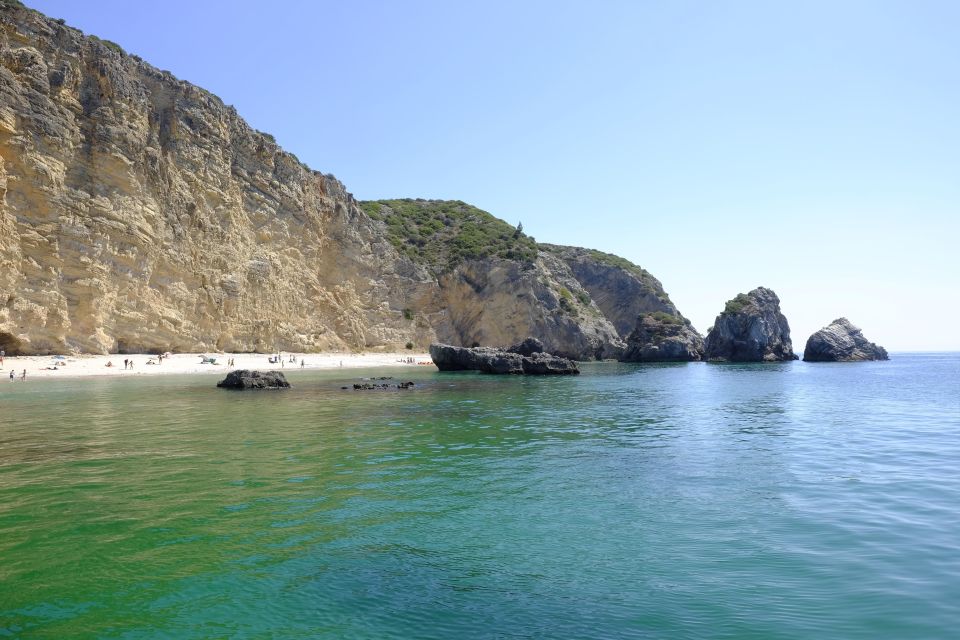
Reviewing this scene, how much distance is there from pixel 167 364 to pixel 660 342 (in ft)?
205

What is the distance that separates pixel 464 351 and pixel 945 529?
4716cm

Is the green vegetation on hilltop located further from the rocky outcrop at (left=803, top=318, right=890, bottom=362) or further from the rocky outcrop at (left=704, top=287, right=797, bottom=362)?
the rocky outcrop at (left=803, top=318, right=890, bottom=362)

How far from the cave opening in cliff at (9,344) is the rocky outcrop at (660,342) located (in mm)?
69896

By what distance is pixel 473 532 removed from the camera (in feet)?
26.8

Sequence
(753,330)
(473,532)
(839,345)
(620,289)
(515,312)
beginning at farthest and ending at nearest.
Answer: (620,289) < (515,312) < (839,345) < (753,330) < (473,532)

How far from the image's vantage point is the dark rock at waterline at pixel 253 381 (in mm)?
31328

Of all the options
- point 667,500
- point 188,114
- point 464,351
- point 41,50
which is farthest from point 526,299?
point 667,500

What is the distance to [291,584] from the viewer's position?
6266 millimetres

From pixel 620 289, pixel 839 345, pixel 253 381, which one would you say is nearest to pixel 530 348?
pixel 253 381

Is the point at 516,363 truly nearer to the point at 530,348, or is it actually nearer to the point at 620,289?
the point at 530,348

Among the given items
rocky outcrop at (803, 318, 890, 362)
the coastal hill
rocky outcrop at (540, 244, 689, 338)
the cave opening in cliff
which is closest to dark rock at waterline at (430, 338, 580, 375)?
the coastal hill

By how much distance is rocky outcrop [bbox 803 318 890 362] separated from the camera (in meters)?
82.6

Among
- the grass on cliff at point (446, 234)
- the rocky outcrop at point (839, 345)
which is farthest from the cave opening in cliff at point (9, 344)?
the rocky outcrop at point (839, 345)

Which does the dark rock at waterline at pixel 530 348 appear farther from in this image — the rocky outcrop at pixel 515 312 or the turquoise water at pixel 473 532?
the turquoise water at pixel 473 532
